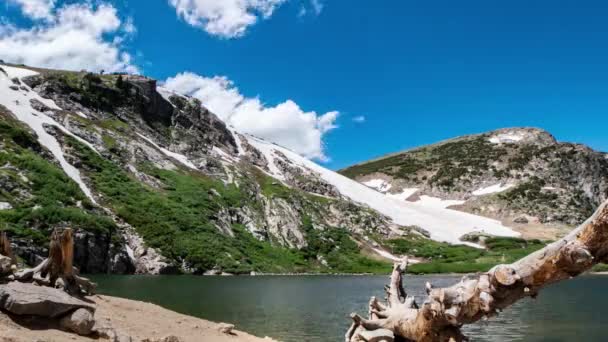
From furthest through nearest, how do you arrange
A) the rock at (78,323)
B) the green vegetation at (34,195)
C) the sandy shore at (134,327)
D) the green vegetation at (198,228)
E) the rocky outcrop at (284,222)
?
the rocky outcrop at (284,222) → the green vegetation at (198,228) → the green vegetation at (34,195) → the rock at (78,323) → the sandy shore at (134,327)

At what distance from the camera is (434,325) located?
34.0 ft

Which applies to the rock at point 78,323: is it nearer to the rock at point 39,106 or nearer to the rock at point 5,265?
the rock at point 5,265

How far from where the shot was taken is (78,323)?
18.6 meters

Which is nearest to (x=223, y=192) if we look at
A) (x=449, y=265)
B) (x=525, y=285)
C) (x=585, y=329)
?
(x=449, y=265)

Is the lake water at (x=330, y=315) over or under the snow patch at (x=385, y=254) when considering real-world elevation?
under

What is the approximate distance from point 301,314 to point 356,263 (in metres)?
117

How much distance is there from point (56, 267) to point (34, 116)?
494 ft

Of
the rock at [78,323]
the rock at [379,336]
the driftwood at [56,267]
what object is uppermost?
the driftwood at [56,267]

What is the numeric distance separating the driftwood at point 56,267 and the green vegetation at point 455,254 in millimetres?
142662

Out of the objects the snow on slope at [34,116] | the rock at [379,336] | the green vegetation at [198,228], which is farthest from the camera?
the snow on slope at [34,116]

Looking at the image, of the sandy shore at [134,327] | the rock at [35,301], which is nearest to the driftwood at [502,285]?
the sandy shore at [134,327]

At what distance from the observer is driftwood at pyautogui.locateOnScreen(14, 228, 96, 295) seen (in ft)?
70.8

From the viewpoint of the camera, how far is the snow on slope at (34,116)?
449ft

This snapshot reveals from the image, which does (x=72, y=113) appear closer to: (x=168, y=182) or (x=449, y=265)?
(x=168, y=182)
